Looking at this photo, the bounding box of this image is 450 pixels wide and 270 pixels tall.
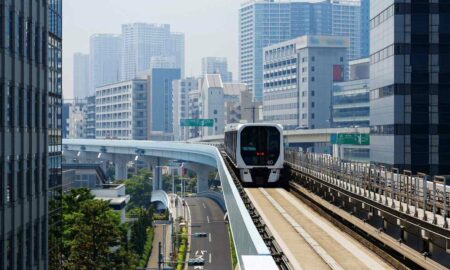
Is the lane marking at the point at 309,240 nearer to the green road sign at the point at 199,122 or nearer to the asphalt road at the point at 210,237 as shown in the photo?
the asphalt road at the point at 210,237

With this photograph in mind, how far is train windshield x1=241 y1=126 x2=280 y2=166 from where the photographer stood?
43.9m

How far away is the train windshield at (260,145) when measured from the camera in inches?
1729

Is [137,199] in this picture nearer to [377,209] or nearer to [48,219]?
[48,219]

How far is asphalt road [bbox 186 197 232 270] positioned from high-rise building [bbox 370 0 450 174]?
818 inches

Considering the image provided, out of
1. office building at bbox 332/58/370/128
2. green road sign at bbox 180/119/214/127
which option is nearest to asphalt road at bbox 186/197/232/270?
green road sign at bbox 180/119/214/127

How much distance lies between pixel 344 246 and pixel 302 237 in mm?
1864

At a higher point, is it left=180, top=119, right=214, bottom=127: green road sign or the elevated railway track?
left=180, top=119, right=214, bottom=127: green road sign

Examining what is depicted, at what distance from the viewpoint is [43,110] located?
35.9m

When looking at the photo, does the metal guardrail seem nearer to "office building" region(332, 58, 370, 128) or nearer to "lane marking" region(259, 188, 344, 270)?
"lane marking" region(259, 188, 344, 270)

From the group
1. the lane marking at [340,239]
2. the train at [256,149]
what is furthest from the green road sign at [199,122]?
the lane marking at [340,239]

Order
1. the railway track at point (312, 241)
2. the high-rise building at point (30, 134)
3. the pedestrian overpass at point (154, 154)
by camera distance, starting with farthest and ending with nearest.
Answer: the pedestrian overpass at point (154, 154)
the high-rise building at point (30, 134)
the railway track at point (312, 241)

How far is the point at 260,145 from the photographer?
4412cm

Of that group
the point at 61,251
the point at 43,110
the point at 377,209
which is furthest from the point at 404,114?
the point at 377,209

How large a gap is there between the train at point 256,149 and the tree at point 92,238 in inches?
379
